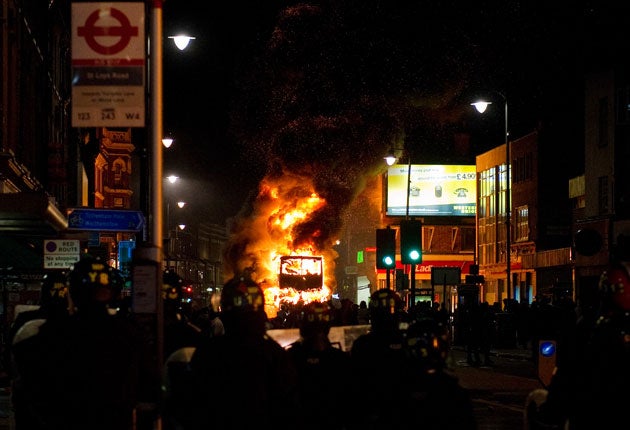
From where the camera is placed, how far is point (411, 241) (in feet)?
84.8

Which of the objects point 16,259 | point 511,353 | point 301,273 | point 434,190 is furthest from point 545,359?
point 434,190

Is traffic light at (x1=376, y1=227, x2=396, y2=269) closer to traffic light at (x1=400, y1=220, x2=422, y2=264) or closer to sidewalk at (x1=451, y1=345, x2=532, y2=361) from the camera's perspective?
traffic light at (x1=400, y1=220, x2=422, y2=264)

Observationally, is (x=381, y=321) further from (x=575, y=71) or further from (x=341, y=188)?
(x=341, y=188)

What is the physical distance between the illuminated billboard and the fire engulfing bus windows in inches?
1003

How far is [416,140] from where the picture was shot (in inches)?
3120

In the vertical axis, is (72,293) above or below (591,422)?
above

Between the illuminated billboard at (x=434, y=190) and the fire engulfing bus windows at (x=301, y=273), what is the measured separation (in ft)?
83.6

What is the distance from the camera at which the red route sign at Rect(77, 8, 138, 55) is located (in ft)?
29.4

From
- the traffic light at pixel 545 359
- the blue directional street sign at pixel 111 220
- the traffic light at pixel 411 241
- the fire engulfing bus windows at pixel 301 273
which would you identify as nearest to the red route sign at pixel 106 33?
the traffic light at pixel 545 359

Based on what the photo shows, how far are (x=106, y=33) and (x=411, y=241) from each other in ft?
57.2

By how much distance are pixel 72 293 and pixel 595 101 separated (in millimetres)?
36030

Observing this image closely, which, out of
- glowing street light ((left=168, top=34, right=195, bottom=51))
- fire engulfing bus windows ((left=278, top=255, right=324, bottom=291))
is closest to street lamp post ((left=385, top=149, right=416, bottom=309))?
fire engulfing bus windows ((left=278, top=255, right=324, bottom=291))

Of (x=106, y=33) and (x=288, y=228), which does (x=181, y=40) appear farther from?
(x=288, y=228)

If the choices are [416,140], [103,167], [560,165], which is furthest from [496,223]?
[103,167]
